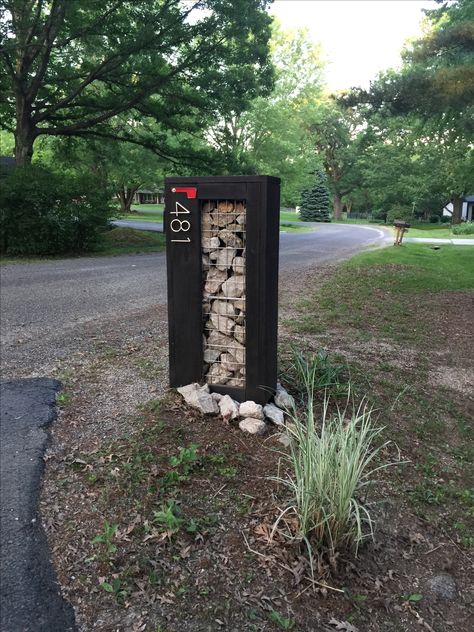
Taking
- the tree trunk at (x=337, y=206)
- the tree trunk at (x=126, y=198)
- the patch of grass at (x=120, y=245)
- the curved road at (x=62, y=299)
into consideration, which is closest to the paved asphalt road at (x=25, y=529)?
the curved road at (x=62, y=299)

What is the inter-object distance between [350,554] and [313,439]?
0.59m

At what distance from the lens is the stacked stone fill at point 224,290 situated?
3709mm

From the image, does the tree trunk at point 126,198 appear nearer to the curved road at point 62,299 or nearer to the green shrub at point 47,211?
the green shrub at point 47,211

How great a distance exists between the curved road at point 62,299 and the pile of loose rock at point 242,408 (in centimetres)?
166

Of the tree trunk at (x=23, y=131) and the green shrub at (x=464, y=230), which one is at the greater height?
the tree trunk at (x=23, y=131)

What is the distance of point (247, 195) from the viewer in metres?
3.53

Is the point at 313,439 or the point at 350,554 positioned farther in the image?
the point at 313,439

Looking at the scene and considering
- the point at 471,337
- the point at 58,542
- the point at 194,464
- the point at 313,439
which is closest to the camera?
the point at 58,542

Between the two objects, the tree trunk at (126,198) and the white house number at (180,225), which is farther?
the tree trunk at (126,198)

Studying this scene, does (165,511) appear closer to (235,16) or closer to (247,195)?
(247,195)

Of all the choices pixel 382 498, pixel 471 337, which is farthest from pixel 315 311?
pixel 382 498

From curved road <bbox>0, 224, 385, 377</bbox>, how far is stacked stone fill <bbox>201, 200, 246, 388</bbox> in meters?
1.74

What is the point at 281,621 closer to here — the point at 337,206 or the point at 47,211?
the point at 47,211

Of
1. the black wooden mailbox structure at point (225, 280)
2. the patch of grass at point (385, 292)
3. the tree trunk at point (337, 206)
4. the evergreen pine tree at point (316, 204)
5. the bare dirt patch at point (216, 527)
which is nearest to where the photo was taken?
the bare dirt patch at point (216, 527)
